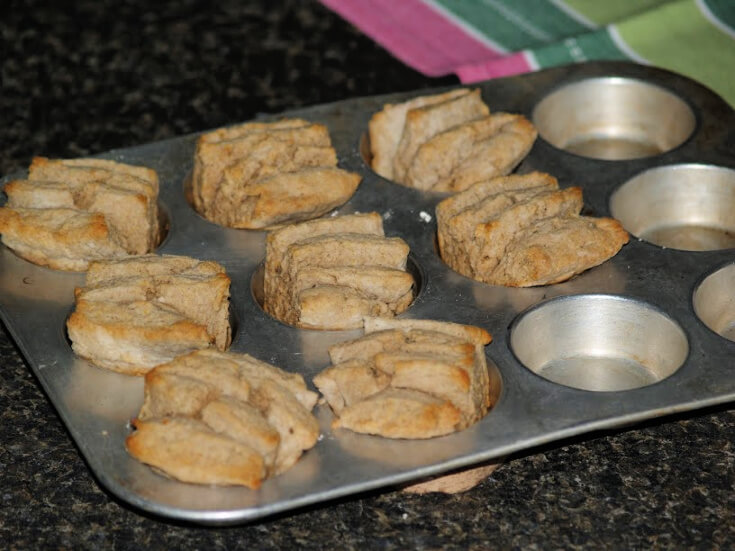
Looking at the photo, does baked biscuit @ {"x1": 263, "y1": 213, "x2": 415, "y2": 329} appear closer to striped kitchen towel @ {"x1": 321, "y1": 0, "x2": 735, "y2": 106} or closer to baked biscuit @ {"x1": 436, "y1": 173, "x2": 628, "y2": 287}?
baked biscuit @ {"x1": 436, "y1": 173, "x2": 628, "y2": 287}

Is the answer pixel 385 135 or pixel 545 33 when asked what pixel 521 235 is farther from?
pixel 545 33

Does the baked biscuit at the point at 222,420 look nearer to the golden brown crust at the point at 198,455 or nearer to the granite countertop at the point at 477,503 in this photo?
the golden brown crust at the point at 198,455

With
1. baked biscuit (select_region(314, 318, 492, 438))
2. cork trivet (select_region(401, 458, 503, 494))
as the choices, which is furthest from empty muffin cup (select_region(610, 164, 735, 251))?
cork trivet (select_region(401, 458, 503, 494))

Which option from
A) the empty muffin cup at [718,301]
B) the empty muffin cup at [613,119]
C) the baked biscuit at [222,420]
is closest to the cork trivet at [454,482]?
the baked biscuit at [222,420]

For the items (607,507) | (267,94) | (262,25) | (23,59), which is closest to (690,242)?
(607,507)

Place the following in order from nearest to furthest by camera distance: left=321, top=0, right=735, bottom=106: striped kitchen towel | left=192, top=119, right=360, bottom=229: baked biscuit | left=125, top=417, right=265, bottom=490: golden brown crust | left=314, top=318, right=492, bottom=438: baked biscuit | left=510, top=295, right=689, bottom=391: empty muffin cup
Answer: left=125, top=417, right=265, bottom=490: golden brown crust, left=314, top=318, right=492, bottom=438: baked biscuit, left=510, top=295, right=689, bottom=391: empty muffin cup, left=192, top=119, right=360, bottom=229: baked biscuit, left=321, top=0, right=735, bottom=106: striped kitchen towel

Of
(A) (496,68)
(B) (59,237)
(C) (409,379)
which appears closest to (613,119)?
(A) (496,68)

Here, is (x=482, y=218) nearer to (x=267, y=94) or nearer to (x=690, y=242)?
(x=690, y=242)

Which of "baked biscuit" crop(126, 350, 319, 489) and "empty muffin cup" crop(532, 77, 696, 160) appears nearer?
"baked biscuit" crop(126, 350, 319, 489)
